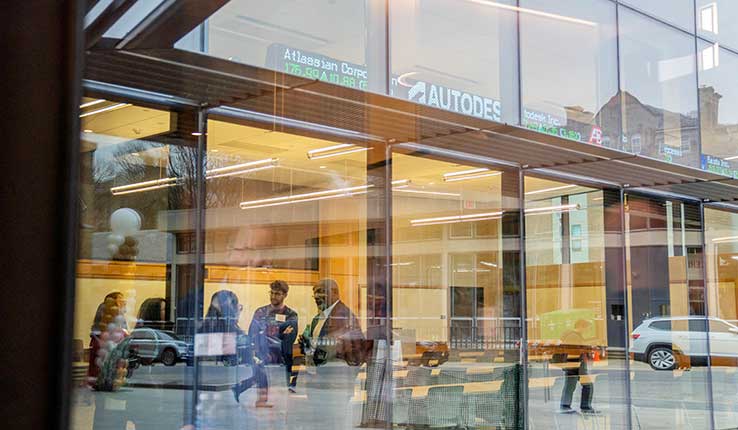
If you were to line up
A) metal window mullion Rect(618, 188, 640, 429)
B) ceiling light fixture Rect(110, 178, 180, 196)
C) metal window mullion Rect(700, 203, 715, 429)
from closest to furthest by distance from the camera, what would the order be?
ceiling light fixture Rect(110, 178, 180, 196) → metal window mullion Rect(618, 188, 640, 429) → metal window mullion Rect(700, 203, 715, 429)

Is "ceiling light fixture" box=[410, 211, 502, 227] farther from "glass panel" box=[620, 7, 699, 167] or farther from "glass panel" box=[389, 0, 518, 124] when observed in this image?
"glass panel" box=[620, 7, 699, 167]

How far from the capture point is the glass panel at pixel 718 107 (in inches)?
427

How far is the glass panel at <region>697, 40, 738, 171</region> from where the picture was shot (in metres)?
10.8

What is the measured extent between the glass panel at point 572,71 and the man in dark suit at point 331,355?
2596mm

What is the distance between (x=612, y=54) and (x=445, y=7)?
7.93 ft

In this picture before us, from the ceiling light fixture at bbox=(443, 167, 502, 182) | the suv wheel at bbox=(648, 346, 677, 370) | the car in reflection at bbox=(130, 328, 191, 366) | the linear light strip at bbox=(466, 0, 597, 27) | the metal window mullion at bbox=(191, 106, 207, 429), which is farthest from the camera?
the suv wheel at bbox=(648, 346, 677, 370)

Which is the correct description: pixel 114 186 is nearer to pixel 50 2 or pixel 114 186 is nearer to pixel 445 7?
pixel 445 7

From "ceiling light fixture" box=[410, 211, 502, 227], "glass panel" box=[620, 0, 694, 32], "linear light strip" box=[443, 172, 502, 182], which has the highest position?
"glass panel" box=[620, 0, 694, 32]

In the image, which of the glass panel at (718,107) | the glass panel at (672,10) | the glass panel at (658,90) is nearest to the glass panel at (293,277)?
the glass panel at (658,90)

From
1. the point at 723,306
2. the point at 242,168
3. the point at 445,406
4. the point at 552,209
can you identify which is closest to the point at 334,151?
the point at 242,168

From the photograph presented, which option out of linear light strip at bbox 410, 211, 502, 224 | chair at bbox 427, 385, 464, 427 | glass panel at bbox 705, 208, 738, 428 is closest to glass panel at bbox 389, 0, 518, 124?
linear light strip at bbox 410, 211, 502, 224

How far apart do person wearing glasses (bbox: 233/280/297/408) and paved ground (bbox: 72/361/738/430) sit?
9 cm

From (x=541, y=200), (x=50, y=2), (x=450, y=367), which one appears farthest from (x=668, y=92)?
(x=50, y=2)

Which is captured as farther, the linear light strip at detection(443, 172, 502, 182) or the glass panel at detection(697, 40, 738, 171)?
the glass panel at detection(697, 40, 738, 171)
